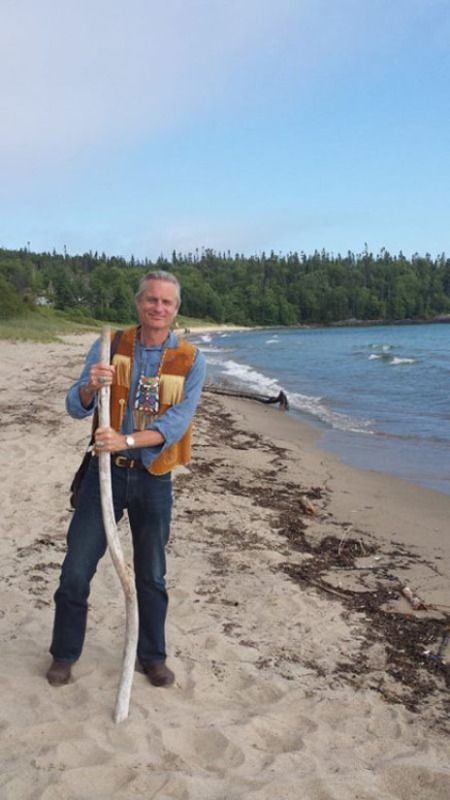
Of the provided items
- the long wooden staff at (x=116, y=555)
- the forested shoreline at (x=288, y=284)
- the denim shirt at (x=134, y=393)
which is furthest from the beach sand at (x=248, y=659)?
the forested shoreline at (x=288, y=284)

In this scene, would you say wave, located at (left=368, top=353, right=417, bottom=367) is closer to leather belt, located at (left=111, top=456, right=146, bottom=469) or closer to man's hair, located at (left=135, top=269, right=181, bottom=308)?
man's hair, located at (left=135, top=269, right=181, bottom=308)

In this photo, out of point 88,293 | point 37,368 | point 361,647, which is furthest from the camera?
point 88,293

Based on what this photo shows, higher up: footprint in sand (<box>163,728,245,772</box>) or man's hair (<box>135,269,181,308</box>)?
man's hair (<box>135,269,181,308</box>)

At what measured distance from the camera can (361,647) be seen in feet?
15.5

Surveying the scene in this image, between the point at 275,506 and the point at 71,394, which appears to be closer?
the point at 71,394

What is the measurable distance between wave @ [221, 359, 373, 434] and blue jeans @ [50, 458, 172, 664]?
1190 centimetres

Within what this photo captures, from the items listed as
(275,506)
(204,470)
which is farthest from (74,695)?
(204,470)

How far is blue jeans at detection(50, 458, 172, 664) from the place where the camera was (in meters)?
3.79

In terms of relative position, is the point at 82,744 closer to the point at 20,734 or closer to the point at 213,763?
the point at 20,734

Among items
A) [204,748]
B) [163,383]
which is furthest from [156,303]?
[204,748]

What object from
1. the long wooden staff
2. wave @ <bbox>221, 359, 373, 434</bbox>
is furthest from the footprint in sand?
wave @ <bbox>221, 359, 373, 434</bbox>

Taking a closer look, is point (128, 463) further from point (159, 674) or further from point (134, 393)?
point (159, 674)

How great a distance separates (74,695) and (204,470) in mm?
6002

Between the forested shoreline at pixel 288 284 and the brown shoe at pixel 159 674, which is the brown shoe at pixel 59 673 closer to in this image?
the brown shoe at pixel 159 674
